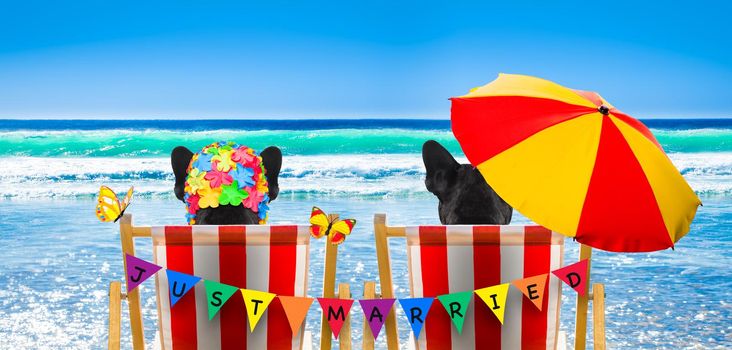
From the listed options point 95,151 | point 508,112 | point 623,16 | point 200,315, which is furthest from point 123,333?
point 623,16

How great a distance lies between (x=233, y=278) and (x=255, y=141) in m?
18.5

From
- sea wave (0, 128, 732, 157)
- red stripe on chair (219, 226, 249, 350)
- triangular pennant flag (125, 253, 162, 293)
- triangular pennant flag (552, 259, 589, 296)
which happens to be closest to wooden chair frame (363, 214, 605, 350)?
triangular pennant flag (552, 259, 589, 296)

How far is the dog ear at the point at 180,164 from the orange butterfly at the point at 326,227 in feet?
3.12

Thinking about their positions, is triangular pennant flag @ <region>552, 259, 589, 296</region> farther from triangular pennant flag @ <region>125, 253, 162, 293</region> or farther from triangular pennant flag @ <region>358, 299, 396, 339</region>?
triangular pennant flag @ <region>125, 253, 162, 293</region>

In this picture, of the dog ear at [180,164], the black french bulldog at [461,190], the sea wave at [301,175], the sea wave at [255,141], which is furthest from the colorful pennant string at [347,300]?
the sea wave at [255,141]

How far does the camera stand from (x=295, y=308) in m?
2.63

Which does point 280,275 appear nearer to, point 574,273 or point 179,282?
point 179,282

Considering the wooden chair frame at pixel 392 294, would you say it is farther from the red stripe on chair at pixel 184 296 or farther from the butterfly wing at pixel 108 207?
the butterfly wing at pixel 108 207

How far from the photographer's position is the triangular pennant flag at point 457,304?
102 inches

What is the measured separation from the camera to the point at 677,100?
27.2 metres

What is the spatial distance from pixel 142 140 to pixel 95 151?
65.6 inches

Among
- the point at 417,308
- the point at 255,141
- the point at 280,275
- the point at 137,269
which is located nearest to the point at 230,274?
the point at 280,275

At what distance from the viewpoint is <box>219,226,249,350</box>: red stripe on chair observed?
2527 millimetres

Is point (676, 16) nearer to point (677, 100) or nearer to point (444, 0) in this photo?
point (677, 100)
